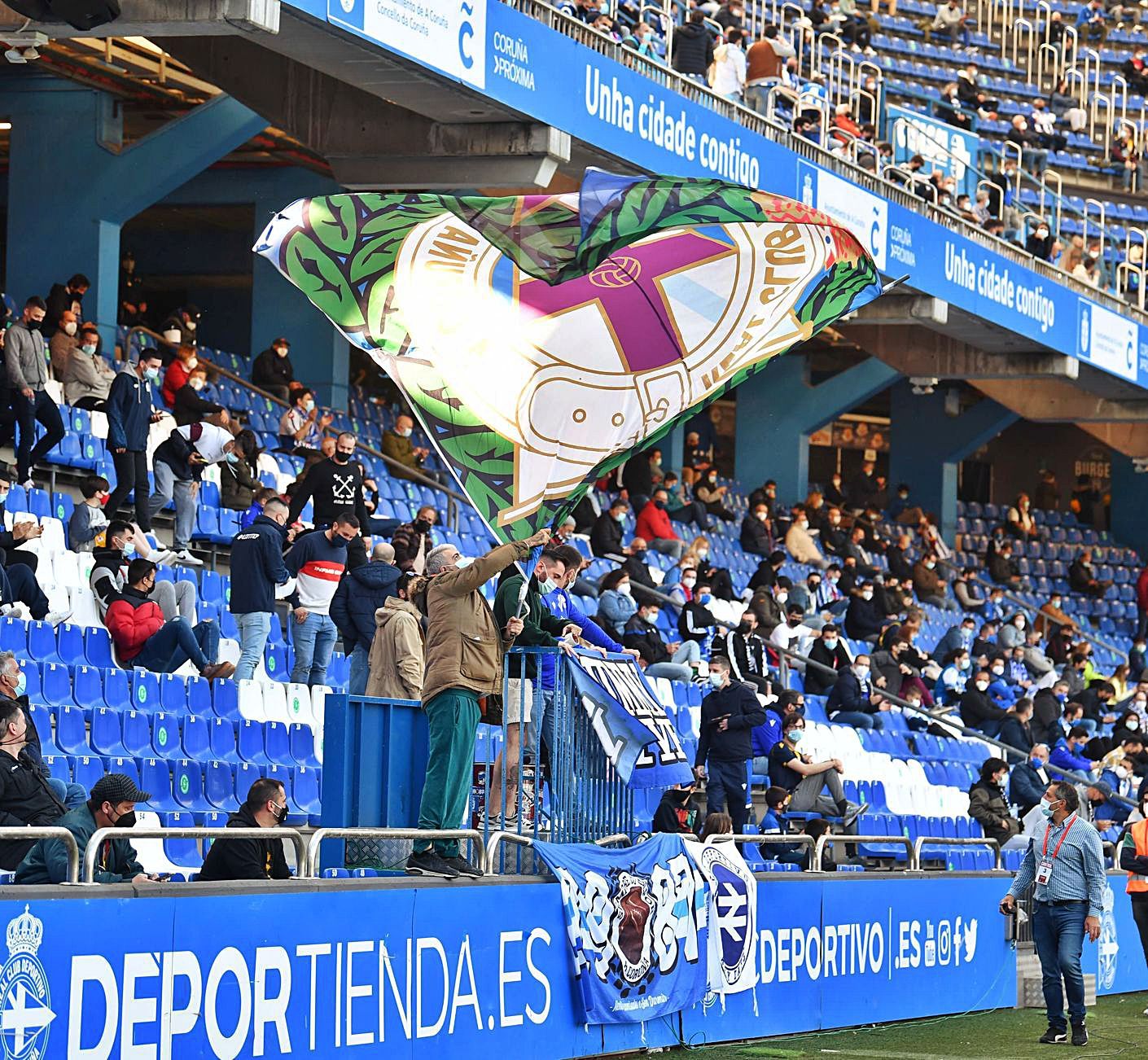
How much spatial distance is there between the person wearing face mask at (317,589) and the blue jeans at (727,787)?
2.65m

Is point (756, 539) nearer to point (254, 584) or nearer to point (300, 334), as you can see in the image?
point (300, 334)

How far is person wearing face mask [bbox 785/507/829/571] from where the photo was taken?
82.2ft

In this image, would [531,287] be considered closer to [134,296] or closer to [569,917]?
[569,917]

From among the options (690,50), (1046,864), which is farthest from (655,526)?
(1046,864)

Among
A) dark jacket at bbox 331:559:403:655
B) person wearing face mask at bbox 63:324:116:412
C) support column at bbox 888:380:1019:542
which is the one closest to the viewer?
dark jacket at bbox 331:559:403:655

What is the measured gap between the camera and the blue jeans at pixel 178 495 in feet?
49.7

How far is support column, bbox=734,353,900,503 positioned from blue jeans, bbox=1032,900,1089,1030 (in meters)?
18.2

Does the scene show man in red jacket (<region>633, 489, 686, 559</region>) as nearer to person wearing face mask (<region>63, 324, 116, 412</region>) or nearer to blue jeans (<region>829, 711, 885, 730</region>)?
blue jeans (<region>829, 711, 885, 730</region>)

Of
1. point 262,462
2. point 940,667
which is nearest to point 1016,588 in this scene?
point 940,667

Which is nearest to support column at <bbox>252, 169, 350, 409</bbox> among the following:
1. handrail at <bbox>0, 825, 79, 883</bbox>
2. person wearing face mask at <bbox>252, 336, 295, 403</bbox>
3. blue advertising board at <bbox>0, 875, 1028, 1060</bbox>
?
person wearing face mask at <bbox>252, 336, 295, 403</bbox>

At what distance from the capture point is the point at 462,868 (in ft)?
27.9

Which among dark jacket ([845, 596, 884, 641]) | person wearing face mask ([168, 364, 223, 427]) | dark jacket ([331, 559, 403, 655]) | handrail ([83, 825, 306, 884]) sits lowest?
handrail ([83, 825, 306, 884])

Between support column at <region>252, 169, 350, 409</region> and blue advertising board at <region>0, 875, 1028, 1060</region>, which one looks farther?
support column at <region>252, 169, 350, 409</region>

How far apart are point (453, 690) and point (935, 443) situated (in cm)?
2551
